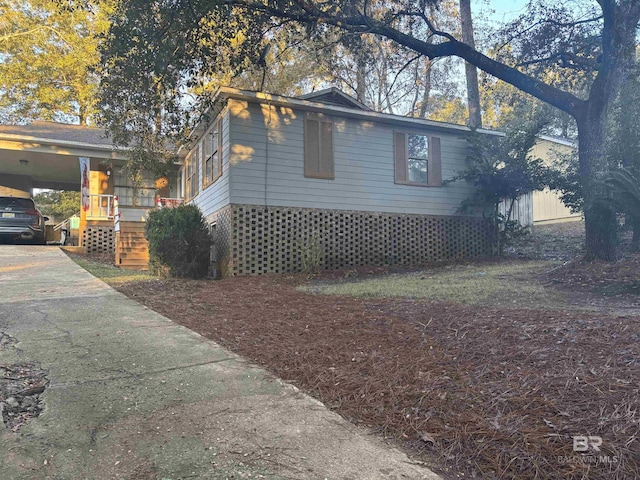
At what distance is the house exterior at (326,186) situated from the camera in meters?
9.92

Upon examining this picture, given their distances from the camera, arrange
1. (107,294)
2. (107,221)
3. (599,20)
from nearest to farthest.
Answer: (107,294)
(599,20)
(107,221)

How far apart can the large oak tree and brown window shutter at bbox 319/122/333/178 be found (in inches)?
93.0

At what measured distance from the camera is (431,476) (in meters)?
2.05

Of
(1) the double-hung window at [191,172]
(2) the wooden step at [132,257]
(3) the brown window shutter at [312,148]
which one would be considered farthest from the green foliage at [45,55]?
(3) the brown window shutter at [312,148]

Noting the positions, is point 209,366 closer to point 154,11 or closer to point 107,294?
point 107,294

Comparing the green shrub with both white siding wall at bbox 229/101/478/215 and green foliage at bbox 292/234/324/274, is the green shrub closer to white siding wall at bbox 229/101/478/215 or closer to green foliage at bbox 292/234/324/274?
white siding wall at bbox 229/101/478/215

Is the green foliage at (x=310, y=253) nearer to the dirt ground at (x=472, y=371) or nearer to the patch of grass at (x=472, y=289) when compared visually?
the patch of grass at (x=472, y=289)

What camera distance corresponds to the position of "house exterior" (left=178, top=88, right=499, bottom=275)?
9.92 meters

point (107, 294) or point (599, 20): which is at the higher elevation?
point (599, 20)

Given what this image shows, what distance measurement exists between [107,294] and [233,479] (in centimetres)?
534

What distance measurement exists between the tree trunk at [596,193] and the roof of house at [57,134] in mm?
12592

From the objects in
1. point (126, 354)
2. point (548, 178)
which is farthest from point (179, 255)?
point (548, 178)

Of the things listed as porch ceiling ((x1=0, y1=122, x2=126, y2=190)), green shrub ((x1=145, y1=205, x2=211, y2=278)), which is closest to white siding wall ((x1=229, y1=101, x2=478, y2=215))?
green shrub ((x1=145, y1=205, x2=211, y2=278))

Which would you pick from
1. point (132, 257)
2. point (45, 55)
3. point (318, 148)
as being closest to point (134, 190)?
point (132, 257)
